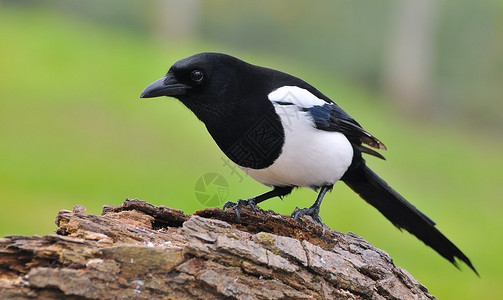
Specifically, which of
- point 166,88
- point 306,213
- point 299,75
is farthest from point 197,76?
point 299,75

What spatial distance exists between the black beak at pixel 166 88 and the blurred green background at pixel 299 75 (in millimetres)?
2977

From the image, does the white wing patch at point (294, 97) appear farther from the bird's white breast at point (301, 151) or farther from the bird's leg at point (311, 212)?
the bird's leg at point (311, 212)

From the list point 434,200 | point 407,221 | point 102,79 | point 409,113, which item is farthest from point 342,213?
point 409,113

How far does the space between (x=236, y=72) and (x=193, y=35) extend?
1079cm

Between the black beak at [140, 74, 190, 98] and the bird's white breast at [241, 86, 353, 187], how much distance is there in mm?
423

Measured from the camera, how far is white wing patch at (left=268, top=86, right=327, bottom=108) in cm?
330

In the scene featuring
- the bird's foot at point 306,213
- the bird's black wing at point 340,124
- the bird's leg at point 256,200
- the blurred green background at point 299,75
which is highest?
the blurred green background at point 299,75

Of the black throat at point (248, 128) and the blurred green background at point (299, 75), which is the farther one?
the blurred green background at point (299, 75)

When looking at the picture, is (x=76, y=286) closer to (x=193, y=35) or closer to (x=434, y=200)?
(x=434, y=200)

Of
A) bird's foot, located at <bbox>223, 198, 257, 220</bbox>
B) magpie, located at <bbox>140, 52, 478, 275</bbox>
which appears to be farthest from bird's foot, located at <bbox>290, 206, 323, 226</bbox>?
bird's foot, located at <bbox>223, 198, 257, 220</bbox>

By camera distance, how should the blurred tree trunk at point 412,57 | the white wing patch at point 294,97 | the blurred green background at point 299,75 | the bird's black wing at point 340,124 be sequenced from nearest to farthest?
1. the white wing patch at point 294,97
2. the bird's black wing at point 340,124
3. the blurred green background at point 299,75
4. the blurred tree trunk at point 412,57

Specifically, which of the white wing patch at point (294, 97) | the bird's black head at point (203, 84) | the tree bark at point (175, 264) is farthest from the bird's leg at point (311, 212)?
the bird's black head at point (203, 84)

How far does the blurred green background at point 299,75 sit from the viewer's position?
6977 millimetres

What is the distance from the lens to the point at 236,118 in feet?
10.6
